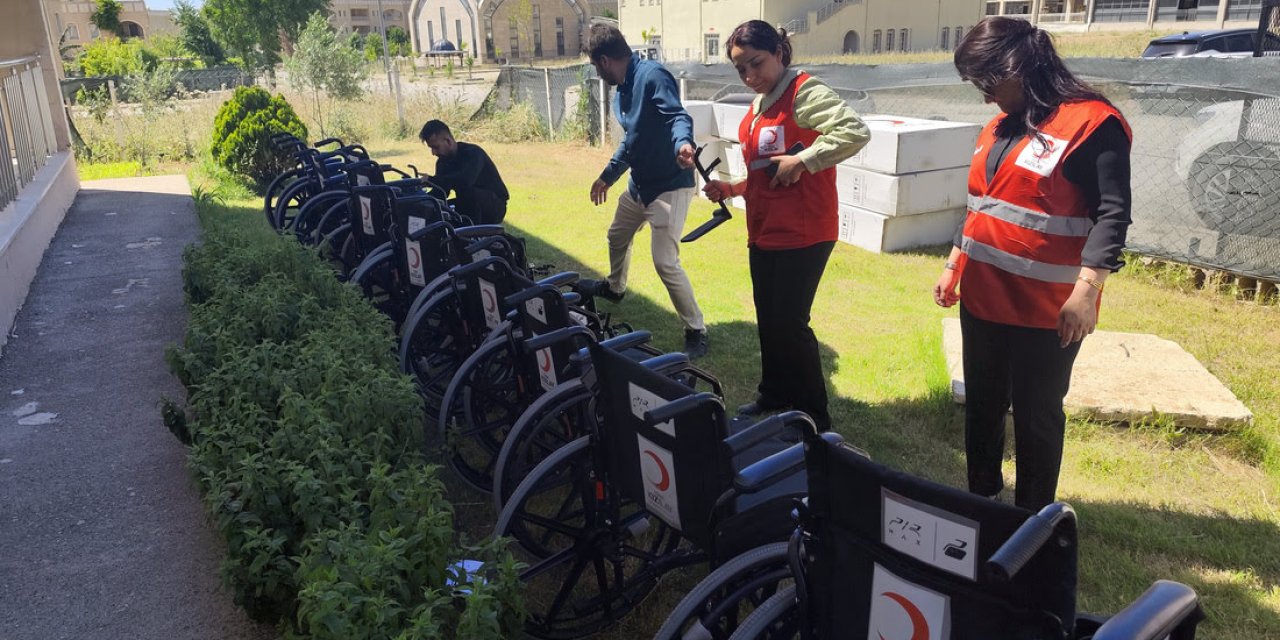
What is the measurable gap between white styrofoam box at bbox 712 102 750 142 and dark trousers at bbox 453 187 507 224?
12.1 ft

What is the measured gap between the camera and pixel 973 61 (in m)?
2.52

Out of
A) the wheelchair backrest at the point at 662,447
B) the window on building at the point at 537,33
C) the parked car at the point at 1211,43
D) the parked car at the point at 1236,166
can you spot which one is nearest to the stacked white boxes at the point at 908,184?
the parked car at the point at 1236,166

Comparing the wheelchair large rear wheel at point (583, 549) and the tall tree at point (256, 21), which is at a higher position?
the tall tree at point (256, 21)

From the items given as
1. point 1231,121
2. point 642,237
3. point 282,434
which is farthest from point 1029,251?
point 642,237

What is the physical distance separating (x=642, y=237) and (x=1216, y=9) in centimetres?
4485

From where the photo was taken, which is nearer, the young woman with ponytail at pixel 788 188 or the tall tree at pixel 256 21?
the young woman with ponytail at pixel 788 188

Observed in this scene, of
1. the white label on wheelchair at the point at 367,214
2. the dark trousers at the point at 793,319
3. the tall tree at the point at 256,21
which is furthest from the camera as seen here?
the tall tree at the point at 256,21

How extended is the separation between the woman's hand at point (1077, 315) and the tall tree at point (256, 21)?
30194 millimetres

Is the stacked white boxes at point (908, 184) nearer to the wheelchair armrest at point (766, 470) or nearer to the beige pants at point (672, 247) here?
the beige pants at point (672, 247)

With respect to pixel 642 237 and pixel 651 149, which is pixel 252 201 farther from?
pixel 651 149

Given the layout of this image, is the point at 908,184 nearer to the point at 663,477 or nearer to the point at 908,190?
the point at 908,190

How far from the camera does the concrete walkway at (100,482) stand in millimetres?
2695

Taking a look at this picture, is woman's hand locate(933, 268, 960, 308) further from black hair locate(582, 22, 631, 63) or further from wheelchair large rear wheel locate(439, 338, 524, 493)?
black hair locate(582, 22, 631, 63)

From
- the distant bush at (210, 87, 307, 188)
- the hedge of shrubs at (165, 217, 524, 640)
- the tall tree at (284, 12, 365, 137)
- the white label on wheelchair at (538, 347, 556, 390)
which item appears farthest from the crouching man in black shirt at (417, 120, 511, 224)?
the tall tree at (284, 12, 365, 137)
